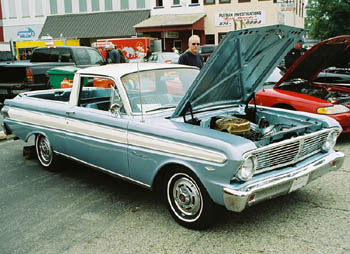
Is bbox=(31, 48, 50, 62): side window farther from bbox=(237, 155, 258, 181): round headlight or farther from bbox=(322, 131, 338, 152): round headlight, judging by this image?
bbox=(237, 155, 258, 181): round headlight

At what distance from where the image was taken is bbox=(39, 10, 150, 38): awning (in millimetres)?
36594

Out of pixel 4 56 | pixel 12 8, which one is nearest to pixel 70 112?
pixel 4 56

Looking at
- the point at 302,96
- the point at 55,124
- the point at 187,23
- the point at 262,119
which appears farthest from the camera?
the point at 187,23

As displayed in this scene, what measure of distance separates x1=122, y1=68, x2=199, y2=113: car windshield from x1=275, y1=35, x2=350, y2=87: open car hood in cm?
291

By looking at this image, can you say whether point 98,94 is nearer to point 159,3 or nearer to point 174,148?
point 174,148

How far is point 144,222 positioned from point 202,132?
1.15 meters

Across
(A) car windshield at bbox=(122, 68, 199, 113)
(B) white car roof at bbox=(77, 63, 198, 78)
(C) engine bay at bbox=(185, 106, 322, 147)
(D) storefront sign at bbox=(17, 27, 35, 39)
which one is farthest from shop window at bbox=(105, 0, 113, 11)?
(C) engine bay at bbox=(185, 106, 322, 147)

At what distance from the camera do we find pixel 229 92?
16.2 ft

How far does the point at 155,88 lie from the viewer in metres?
4.71

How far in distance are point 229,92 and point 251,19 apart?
2921 cm

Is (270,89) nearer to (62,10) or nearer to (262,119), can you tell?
(262,119)

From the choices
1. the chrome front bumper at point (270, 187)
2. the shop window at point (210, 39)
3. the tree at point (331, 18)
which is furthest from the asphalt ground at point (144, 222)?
the tree at point (331, 18)

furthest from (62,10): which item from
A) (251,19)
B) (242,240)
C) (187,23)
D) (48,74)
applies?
(242,240)

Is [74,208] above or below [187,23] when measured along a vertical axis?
below
